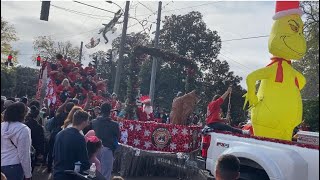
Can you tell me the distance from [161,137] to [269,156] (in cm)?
538

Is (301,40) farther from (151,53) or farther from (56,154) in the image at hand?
(151,53)

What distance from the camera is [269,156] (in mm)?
4805

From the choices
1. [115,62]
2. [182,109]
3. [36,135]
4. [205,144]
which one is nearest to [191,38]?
[115,62]

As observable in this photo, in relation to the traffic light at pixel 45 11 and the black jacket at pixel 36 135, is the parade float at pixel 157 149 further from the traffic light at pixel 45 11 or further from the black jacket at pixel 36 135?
the traffic light at pixel 45 11

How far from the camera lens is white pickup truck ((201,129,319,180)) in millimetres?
4500

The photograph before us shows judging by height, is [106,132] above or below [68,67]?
below

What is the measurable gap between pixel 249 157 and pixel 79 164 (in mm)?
1874

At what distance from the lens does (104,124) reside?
22.1 ft

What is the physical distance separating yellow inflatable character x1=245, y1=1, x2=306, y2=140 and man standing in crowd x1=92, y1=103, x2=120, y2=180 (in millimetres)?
2074

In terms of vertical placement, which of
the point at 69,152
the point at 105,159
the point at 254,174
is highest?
the point at 69,152

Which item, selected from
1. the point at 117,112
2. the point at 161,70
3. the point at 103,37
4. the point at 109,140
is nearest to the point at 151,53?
the point at 117,112

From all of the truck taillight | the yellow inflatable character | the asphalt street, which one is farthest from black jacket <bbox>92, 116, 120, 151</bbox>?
the asphalt street

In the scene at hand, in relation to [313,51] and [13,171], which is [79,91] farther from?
[313,51]

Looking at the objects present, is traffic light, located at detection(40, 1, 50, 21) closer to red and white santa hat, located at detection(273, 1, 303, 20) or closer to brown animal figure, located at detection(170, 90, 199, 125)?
brown animal figure, located at detection(170, 90, 199, 125)
